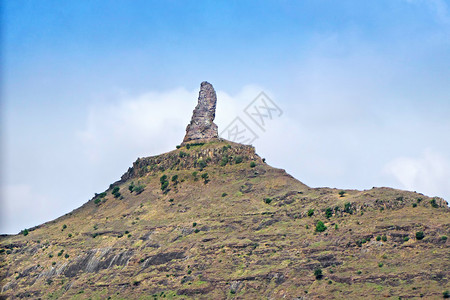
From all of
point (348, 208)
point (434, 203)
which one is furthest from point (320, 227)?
point (434, 203)

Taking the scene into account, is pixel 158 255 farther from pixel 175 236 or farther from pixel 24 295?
pixel 24 295

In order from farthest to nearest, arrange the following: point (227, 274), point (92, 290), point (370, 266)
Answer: point (92, 290) < point (227, 274) < point (370, 266)

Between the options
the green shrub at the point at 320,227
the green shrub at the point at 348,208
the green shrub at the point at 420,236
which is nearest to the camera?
the green shrub at the point at 420,236

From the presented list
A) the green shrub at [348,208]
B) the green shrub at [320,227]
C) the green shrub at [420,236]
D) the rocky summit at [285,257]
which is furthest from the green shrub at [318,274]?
the green shrub at [348,208]

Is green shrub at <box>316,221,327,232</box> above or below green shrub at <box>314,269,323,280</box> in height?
above

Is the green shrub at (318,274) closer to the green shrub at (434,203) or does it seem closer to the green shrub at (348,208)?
the green shrub at (348,208)

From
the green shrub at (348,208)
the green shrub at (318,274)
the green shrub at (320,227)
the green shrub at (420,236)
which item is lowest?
the green shrub at (318,274)

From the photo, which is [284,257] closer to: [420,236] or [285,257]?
[285,257]

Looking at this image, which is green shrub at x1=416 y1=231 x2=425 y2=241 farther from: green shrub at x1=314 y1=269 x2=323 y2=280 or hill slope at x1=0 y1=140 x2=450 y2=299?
green shrub at x1=314 y1=269 x2=323 y2=280

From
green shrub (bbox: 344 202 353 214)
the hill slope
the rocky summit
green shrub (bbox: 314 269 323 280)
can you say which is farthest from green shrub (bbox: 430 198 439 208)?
green shrub (bbox: 314 269 323 280)

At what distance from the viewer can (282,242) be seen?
18112 centimetres

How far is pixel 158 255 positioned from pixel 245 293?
27577 mm

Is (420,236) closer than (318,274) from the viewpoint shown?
No

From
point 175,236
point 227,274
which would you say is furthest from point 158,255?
point 227,274
